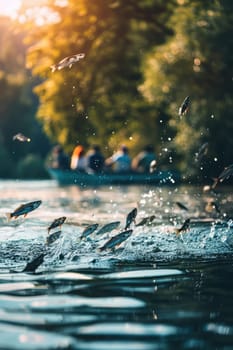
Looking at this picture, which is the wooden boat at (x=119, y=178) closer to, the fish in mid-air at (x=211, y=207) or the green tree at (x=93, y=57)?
the green tree at (x=93, y=57)

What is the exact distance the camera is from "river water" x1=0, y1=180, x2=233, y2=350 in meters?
6.67

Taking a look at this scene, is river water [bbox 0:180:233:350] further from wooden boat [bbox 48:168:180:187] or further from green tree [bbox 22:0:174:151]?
wooden boat [bbox 48:168:180:187]

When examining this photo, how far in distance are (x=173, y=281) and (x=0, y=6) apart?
94.2ft

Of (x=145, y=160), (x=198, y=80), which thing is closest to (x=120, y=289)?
(x=198, y=80)

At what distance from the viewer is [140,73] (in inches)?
1603

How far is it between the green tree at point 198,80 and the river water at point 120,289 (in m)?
15.7

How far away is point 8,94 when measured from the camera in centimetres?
7200

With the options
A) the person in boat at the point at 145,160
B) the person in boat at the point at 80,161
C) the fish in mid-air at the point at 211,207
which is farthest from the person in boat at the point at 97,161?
the fish in mid-air at the point at 211,207

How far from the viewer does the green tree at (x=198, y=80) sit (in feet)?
102

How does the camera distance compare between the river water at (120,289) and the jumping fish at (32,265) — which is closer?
the river water at (120,289)

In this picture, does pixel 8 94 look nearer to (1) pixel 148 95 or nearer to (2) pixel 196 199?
(1) pixel 148 95

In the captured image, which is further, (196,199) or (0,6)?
(0,6)

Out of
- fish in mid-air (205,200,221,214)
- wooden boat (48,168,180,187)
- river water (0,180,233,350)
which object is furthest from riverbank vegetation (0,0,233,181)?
river water (0,180,233,350)

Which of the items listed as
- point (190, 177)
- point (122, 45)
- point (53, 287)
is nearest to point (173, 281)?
point (53, 287)
